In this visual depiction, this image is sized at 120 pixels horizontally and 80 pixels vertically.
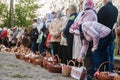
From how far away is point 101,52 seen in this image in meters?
10.1

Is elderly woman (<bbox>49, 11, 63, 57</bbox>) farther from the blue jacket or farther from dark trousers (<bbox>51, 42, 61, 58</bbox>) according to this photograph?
the blue jacket

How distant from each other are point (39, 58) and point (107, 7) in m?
4.40

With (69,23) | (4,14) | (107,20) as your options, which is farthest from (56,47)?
(4,14)

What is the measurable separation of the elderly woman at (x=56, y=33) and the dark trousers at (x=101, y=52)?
4.20m

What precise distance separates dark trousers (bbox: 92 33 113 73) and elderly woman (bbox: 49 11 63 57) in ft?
13.8

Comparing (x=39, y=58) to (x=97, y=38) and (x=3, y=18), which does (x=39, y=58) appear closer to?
(x=97, y=38)

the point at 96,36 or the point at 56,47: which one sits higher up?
Answer: the point at 96,36

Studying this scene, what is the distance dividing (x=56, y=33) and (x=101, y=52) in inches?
168

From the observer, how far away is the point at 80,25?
10328 millimetres

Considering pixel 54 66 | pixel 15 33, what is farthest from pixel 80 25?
pixel 15 33

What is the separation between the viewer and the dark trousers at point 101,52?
32.7 ft

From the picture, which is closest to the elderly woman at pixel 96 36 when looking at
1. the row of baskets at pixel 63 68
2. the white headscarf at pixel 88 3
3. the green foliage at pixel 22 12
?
the row of baskets at pixel 63 68

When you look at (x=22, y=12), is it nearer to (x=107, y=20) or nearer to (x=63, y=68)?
(x=63, y=68)

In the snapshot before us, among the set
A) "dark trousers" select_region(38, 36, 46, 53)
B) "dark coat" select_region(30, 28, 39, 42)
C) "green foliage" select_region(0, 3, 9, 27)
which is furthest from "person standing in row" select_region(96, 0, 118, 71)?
"green foliage" select_region(0, 3, 9, 27)
